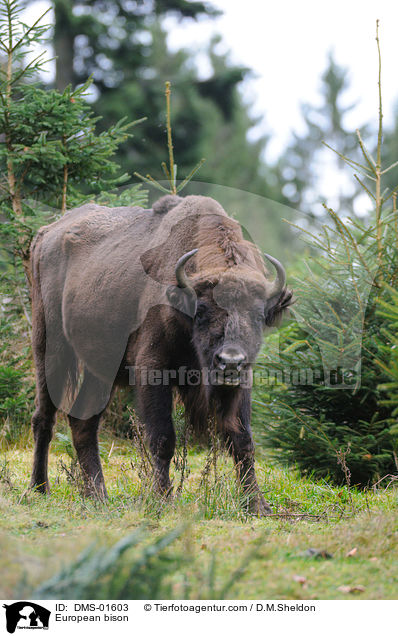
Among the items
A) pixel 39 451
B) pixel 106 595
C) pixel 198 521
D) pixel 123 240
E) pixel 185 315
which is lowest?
pixel 39 451

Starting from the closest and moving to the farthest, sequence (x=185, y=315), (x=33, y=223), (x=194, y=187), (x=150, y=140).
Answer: (x=185, y=315), (x=33, y=223), (x=150, y=140), (x=194, y=187)

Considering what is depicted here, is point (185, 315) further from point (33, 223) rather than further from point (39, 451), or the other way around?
point (33, 223)

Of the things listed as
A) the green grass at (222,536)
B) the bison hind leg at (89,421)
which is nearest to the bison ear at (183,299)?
the green grass at (222,536)

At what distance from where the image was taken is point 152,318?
4.93 m

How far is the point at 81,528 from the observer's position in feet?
12.2

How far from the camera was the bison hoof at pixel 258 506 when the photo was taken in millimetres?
4547

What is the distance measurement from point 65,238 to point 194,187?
48.0ft

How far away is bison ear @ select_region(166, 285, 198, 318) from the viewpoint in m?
4.50

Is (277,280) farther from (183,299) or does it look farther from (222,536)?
(222,536)

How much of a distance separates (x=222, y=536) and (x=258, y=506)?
96cm

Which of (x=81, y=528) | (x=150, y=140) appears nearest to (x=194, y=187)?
(x=150, y=140)

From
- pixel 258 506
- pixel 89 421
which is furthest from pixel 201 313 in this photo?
pixel 89 421

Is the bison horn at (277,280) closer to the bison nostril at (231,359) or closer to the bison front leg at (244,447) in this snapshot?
the bison nostril at (231,359)
